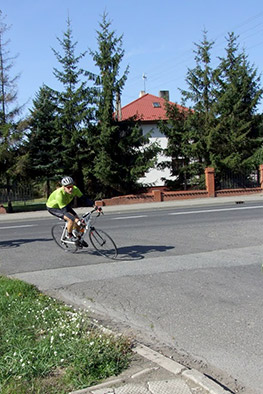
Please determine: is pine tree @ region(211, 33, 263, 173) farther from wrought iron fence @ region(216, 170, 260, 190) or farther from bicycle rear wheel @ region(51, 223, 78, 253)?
bicycle rear wheel @ region(51, 223, 78, 253)

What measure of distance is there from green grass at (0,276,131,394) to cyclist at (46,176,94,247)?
13.2 ft

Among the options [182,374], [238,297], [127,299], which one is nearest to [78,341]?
[182,374]

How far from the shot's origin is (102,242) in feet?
28.7

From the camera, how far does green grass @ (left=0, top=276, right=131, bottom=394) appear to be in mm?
3209

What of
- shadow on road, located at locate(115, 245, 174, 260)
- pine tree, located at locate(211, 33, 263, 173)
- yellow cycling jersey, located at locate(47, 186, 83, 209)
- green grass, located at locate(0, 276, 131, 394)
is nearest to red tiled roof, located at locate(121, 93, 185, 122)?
pine tree, located at locate(211, 33, 263, 173)

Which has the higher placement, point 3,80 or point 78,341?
point 3,80

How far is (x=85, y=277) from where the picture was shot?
6.99 meters

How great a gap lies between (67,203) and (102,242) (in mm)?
1134

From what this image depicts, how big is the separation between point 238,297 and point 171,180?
26.2 meters

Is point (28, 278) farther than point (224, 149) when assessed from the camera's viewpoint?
No

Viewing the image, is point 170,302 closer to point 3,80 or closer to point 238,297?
point 238,297

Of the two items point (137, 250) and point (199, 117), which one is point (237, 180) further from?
point (137, 250)

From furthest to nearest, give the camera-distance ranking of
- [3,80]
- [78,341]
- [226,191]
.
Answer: [226,191] < [3,80] < [78,341]

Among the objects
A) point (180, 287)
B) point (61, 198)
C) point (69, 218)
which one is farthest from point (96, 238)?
point (180, 287)
